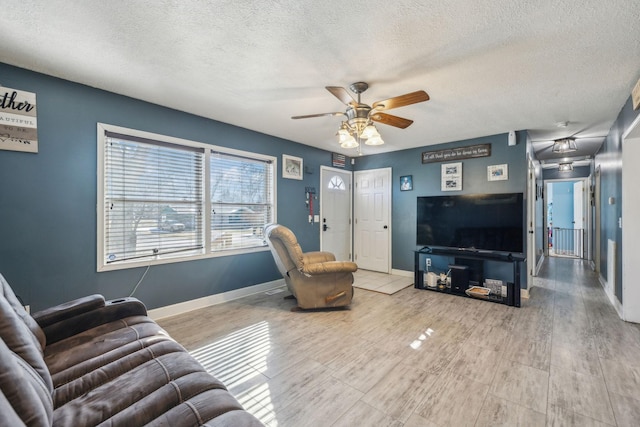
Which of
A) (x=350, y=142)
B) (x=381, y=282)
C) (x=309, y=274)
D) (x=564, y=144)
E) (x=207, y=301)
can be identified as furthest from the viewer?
(x=381, y=282)

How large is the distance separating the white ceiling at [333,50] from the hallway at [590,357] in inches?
96.0

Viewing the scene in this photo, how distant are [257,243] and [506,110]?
3.74 metres

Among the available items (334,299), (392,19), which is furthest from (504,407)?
(392,19)

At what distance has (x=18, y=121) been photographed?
240 cm

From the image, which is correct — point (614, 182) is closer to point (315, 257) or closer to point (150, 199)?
point (315, 257)

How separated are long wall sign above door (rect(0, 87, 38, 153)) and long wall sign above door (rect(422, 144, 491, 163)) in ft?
16.9

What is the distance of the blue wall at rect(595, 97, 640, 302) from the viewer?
317cm

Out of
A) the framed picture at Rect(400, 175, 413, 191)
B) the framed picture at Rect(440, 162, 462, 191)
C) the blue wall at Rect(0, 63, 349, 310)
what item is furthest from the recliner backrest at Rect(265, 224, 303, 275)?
the framed picture at Rect(440, 162, 462, 191)

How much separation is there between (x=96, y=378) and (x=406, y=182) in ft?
16.4

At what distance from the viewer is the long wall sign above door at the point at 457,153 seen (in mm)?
4414

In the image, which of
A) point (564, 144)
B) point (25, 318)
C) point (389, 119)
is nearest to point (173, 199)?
point (25, 318)

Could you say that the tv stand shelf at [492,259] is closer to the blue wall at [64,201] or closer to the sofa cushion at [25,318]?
the blue wall at [64,201]

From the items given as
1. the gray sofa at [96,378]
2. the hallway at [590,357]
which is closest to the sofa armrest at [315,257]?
the gray sofa at [96,378]

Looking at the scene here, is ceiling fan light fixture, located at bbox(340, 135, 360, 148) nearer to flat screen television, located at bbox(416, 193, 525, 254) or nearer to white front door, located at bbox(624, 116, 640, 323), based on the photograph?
flat screen television, located at bbox(416, 193, 525, 254)
